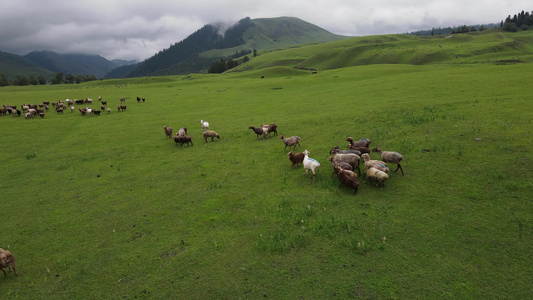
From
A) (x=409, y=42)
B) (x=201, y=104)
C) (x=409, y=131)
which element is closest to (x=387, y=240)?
(x=409, y=131)

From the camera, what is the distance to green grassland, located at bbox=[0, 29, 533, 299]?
7418 mm

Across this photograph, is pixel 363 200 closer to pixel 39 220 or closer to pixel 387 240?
pixel 387 240

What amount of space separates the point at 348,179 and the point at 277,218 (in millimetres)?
3559

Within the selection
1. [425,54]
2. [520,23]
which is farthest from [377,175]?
[520,23]

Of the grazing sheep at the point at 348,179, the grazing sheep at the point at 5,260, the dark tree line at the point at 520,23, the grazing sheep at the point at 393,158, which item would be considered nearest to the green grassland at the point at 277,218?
the grazing sheep at the point at 348,179

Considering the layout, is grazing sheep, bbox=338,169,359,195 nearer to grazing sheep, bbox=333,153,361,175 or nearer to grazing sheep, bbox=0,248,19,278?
grazing sheep, bbox=333,153,361,175

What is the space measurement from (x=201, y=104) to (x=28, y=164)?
2447 centimetres

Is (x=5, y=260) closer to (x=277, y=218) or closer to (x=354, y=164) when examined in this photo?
(x=277, y=218)

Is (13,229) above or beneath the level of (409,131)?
beneath

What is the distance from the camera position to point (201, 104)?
133ft

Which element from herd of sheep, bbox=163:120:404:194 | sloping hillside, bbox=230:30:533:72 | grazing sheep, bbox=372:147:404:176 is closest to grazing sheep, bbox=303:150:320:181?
herd of sheep, bbox=163:120:404:194

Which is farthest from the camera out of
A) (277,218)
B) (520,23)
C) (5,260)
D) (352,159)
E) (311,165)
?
(520,23)

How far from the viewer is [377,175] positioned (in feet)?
36.6

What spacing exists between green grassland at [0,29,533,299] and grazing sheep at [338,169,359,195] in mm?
368
